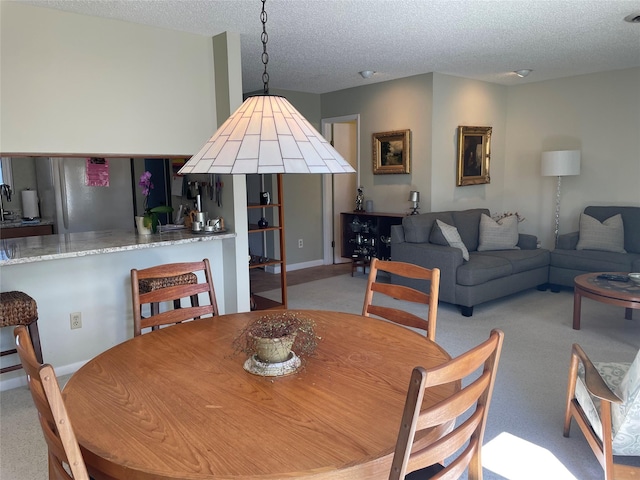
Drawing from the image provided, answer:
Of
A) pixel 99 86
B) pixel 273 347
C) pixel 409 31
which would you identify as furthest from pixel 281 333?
pixel 409 31

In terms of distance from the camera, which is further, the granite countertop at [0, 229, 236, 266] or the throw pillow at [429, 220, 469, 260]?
the throw pillow at [429, 220, 469, 260]

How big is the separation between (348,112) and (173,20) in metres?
3.30

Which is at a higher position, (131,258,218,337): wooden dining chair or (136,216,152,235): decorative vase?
(136,216,152,235): decorative vase

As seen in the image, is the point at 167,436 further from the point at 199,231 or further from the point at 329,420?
the point at 199,231

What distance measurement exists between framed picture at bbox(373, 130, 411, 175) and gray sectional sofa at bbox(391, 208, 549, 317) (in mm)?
863

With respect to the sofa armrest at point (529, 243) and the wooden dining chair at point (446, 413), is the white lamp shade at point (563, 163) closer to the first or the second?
the sofa armrest at point (529, 243)

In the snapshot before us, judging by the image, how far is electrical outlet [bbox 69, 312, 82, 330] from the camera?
10.6ft

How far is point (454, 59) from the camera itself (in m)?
4.61

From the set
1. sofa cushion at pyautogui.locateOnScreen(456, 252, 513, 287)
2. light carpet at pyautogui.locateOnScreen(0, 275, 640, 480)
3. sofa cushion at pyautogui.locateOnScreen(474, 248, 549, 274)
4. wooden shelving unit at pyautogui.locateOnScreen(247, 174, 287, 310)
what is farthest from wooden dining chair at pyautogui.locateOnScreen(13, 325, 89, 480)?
sofa cushion at pyautogui.locateOnScreen(474, 248, 549, 274)

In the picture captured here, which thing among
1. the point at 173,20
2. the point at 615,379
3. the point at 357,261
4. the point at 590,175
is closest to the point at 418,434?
the point at 615,379

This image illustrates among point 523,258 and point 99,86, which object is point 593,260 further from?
point 99,86

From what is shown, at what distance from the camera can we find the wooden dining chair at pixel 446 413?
924mm

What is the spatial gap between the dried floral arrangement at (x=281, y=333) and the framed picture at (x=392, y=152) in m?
4.18

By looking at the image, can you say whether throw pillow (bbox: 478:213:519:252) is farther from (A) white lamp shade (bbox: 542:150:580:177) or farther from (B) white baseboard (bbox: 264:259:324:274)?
(B) white baseboard (bbox: 264:259:324:274)
